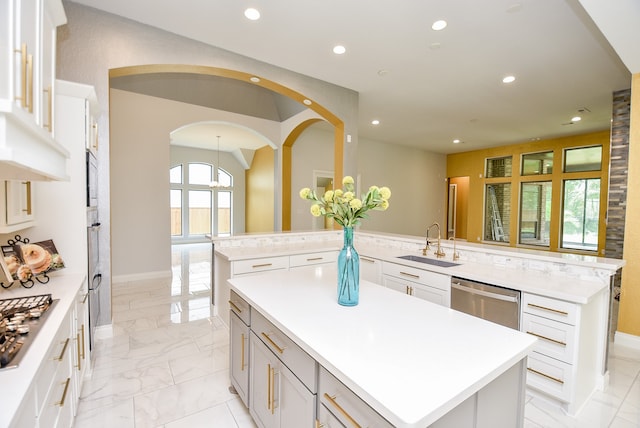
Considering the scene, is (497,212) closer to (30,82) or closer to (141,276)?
(141,276)

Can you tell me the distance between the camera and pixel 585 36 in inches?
123

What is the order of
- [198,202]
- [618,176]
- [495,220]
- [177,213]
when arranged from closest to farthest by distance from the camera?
[618,176]
[495,220]
[177,213]
[198,202]

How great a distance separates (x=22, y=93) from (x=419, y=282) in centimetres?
276

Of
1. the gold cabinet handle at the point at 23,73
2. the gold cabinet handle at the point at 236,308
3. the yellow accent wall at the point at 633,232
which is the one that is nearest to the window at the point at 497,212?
the yellow accent wall at the point at 633,232

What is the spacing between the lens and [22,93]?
877 mm

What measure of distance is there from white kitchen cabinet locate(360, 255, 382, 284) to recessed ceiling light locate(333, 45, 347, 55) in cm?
245

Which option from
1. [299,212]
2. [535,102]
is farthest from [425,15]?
[299,212]

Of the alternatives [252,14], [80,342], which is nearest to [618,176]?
[252,14]

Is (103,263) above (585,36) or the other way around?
the other way around

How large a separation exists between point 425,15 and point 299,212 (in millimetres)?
4672

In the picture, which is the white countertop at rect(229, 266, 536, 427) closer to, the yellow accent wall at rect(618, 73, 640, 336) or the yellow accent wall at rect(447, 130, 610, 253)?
the yellow accent wall at rect(618, 73, 640, 336)

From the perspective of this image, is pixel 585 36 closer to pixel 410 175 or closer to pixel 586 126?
pixel 586 126

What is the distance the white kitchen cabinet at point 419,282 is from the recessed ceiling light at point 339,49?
2525mm

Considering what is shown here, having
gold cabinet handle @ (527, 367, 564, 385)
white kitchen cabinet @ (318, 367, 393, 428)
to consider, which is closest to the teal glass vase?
white kitchen cabinet @ (318, 367, 393, 428)
